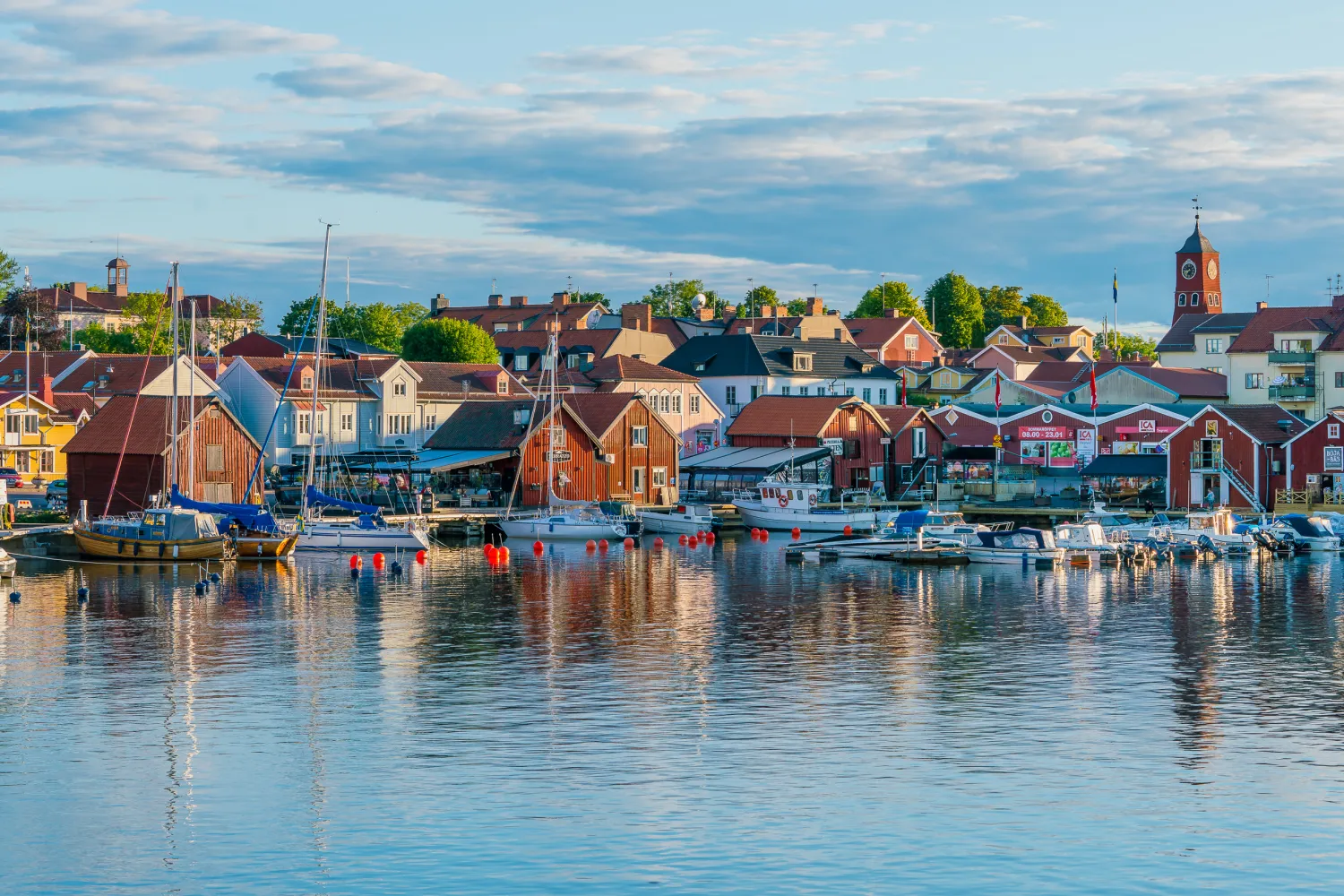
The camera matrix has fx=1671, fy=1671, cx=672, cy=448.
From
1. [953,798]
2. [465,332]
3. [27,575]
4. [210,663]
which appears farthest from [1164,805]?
[465,332]

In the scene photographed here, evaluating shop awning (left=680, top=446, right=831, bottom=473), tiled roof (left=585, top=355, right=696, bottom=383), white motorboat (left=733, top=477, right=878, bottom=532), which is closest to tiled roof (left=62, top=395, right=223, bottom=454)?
white motorboat (left=733, top=477, right=878, bottom=532)

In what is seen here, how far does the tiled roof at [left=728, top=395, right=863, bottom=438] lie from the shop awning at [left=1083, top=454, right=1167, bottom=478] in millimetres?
17381

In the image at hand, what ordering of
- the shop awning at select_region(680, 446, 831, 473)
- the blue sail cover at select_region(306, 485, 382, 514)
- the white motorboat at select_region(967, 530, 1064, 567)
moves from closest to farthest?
the white motorboat at select_region(967, 530, 1064, 567) → the blue sail cover at select_region(306, 485, 382, 514) → the shop awning at select_region(680, 446, 831, 473)

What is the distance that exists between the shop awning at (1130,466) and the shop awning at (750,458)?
18133 millimetres

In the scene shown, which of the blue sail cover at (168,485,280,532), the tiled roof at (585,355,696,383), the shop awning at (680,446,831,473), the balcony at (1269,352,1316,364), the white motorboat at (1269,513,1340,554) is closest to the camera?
the blue sail cover at (168,485,280,532)

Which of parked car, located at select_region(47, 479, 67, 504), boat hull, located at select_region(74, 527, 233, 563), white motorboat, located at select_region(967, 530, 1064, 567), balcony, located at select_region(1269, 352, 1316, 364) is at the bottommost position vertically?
white motorboat, located at select_region(967, 530, 1064, 567)

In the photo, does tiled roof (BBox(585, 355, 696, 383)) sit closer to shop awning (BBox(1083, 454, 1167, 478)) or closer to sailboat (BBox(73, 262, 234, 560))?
shop awning (BBox(1083, 454, 1167, 478))

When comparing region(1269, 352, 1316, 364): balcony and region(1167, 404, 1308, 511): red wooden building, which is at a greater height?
region(1269, 352, 1316, 364): balcony

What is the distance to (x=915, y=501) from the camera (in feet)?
366

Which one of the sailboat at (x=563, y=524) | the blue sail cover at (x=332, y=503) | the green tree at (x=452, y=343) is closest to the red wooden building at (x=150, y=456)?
the blue sail cover at (x=332, y=503)

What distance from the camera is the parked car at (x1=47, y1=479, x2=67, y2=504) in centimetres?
9894

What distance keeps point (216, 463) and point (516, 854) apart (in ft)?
212

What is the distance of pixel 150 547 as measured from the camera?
253 ft

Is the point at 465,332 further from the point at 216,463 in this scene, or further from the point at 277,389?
the point at 216,463
